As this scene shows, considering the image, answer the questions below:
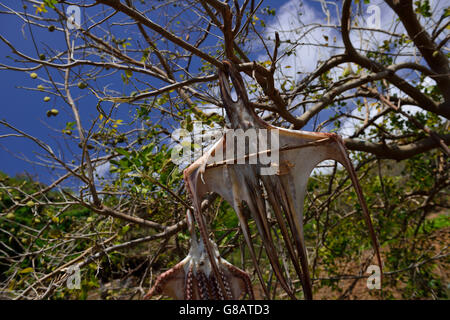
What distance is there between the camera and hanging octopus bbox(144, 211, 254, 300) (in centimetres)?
139

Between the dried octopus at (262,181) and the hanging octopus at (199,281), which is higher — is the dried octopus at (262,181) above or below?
above

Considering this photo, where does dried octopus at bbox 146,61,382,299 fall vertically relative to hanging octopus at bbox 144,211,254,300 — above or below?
above

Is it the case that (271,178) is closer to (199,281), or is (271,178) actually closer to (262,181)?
(262,181)

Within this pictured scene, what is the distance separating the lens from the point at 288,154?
1.42 m

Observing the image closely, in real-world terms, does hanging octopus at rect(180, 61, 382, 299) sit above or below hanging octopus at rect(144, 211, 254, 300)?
above

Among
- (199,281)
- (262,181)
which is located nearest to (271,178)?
(262,181)

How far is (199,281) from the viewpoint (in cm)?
139

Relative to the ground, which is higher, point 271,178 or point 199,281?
point 271,178

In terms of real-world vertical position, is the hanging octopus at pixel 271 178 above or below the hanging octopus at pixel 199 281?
above

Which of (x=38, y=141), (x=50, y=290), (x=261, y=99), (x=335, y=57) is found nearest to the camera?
(x=38, y=141)

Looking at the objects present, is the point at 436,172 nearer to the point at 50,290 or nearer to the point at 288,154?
the point at 288,154

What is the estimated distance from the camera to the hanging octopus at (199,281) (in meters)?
1.39

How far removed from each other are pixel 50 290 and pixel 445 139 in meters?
4.45
